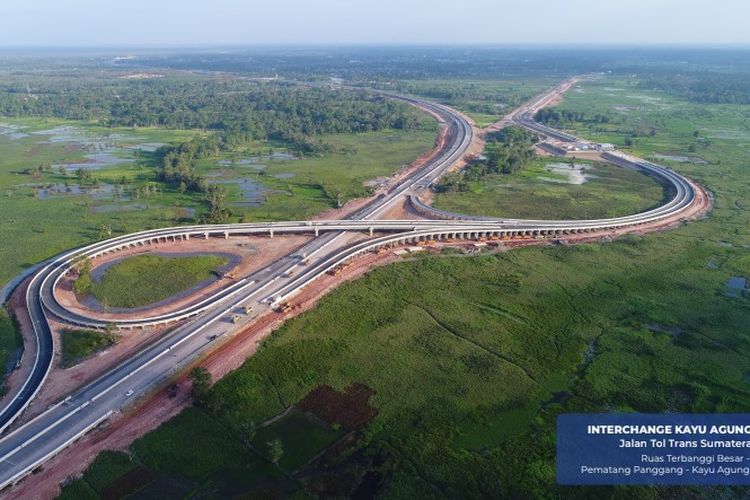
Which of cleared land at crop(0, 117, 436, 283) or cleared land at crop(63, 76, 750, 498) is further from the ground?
cleared land at crop(0, 117, 436, 283)

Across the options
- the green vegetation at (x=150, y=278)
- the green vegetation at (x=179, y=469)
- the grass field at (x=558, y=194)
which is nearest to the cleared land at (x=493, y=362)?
the green vegetation at (x=179, y=469)

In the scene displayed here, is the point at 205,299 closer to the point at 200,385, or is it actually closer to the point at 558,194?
the point at 200,385

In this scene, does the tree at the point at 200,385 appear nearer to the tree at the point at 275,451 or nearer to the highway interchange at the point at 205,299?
the highway interchange at the point at 205,299

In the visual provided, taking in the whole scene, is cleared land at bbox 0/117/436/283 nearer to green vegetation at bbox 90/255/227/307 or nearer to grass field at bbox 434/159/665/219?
green vegetation at bbox 90/255/227/307

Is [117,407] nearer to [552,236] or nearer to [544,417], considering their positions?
[544,417]

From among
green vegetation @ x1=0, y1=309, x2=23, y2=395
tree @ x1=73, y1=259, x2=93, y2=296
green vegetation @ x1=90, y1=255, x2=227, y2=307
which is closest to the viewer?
green vegetation @ x1=0, y1=309, x2=23, y2=395

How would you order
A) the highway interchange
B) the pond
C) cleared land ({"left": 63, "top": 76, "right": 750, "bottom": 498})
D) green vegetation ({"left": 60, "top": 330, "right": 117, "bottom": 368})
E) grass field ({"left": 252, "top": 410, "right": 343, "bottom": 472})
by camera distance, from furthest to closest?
the pond → green vegetation ({"left": 60, "top": 330, "right": 117, "bottom": 368}) → the highway interchange → grass field ({"left": 252, "top": 410, "right": 343, "bottom": 472}) → cleared land ({"left": 63, "top": 76, "right": 750, "bottom": 498})

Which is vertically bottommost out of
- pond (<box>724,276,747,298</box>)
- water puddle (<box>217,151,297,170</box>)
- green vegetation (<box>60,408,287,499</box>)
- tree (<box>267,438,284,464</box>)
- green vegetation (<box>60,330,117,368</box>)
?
green vegetation (<box>60,408,287,499</box>)

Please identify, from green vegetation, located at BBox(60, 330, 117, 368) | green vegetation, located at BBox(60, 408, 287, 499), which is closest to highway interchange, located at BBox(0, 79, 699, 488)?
green vegetation, located at BBox(60, 330, 117, 368)
